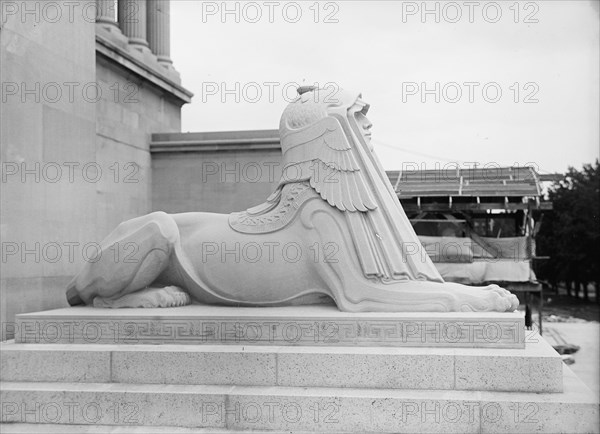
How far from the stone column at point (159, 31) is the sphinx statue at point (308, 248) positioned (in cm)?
1241

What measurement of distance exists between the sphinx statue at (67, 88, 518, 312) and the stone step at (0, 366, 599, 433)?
3.04 ft

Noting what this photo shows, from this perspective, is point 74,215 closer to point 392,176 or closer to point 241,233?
point 241,233

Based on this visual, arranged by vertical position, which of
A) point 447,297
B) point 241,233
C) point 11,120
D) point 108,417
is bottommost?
point 108,417

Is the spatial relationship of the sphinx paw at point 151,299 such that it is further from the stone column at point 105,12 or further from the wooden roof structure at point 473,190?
the wooden roof structure at point 473,190

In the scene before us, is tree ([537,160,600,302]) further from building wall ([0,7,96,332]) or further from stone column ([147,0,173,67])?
building wall ([0,7,96,332])

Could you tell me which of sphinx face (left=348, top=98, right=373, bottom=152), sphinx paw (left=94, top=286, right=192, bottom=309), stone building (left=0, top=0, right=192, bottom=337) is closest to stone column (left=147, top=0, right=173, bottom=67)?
stone building (left=0, top=0, right=192, bottom=337)

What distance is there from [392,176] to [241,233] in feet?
41.5

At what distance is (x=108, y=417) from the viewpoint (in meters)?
5.61

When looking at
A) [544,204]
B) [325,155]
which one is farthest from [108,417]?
[544,204]

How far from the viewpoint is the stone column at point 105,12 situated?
15.5 m

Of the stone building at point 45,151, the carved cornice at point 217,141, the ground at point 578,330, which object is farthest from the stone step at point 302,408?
the carved cornice at point 217,141

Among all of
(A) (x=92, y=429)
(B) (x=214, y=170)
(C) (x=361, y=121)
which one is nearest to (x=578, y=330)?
(B) (x=214, y=170)

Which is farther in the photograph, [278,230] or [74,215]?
[74,215]

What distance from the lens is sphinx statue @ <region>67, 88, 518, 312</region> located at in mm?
6074
